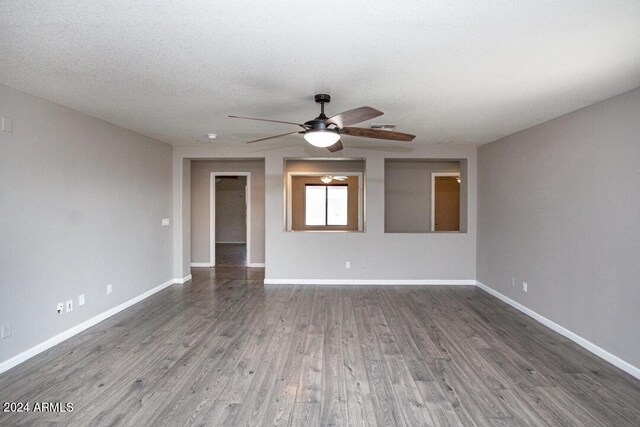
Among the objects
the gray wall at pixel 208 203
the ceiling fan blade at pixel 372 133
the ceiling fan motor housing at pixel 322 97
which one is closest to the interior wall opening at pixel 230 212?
the gray wall at pixel 208 203

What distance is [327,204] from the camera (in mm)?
9125

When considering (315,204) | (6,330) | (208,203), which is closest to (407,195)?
(315,204)

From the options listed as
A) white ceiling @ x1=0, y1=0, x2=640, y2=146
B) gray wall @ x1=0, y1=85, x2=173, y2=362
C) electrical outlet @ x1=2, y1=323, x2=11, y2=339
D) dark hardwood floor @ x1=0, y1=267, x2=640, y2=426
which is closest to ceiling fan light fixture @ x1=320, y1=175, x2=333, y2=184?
gray wall @ x1=0, y1=85, x2=173, y2=362

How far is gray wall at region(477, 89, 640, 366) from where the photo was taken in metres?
2.81

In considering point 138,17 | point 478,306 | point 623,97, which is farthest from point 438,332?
point 138,17

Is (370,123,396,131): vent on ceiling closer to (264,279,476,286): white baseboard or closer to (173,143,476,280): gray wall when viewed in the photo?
(173,143,476,280): gray wall

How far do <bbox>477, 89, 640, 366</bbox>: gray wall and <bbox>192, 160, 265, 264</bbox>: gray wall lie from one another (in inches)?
183

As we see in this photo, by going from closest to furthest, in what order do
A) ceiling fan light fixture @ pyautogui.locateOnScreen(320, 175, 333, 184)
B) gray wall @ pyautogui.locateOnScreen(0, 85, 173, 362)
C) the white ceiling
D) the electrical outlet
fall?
the white ceiling
the electrical outlet
gray wall @ pyautogui.locateOnScreen(0, 85, 173, 362)
ceiling fan light fixture @ pyautogui.locateOnScreen(320, 175, 333, 184)

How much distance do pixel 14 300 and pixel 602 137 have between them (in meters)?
5.44

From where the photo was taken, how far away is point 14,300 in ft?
9.25

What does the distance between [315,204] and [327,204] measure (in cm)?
33

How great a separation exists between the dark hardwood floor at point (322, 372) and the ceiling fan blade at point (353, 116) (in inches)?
82.1

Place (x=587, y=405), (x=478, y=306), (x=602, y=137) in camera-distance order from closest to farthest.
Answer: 1. (x=587, y=405)
2. (x=602, y=137)
3. (x=478, y=306)

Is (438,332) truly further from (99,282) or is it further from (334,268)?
(99,282)
